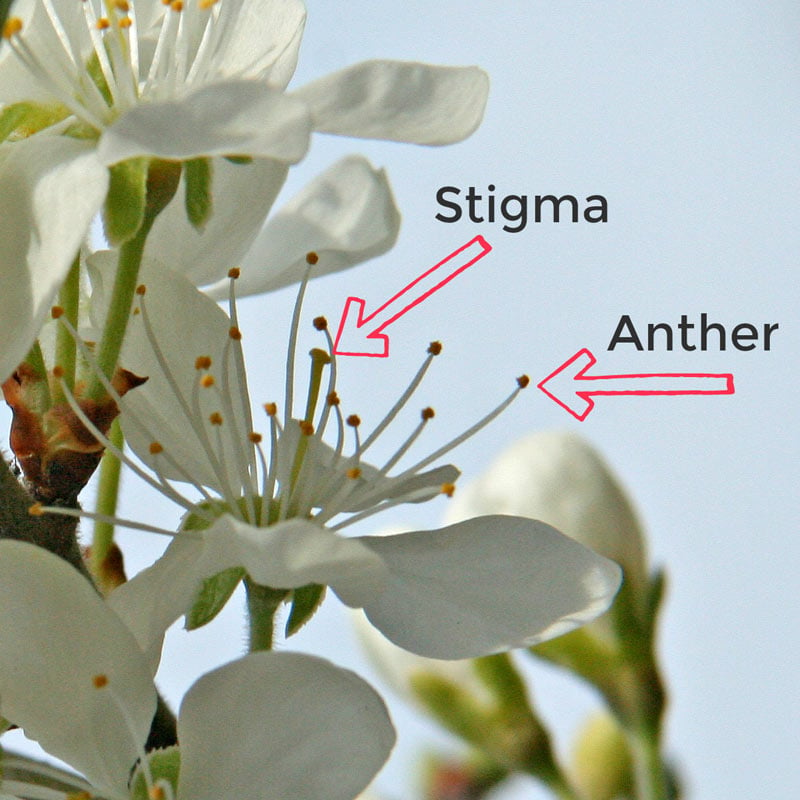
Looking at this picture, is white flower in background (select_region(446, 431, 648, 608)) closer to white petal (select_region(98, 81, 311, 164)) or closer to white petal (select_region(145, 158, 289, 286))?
white petal (select_region(145, 158, 289, 286))

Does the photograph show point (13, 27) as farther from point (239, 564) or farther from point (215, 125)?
point (239, 564)

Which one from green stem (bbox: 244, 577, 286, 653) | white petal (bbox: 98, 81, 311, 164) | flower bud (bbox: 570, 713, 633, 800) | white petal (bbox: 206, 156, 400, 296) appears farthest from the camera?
flower bud (bbox: 570, 713, 633, 800)

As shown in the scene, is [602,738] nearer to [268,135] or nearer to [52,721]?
[52,721]

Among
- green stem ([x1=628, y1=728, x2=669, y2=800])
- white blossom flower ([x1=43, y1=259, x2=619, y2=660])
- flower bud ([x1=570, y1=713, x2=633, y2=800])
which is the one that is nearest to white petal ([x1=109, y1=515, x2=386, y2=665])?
white blossom flower ([x1=43, y1=259, x2=619, y2=660])

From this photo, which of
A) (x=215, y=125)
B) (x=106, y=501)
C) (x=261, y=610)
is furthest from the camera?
(x=106, y=501)

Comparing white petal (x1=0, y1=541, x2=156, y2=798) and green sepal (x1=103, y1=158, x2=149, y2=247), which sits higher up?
green sepal (x1=103, y1=158, x2=149, y2=247)

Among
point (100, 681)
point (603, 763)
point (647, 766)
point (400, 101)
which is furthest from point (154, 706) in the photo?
point (603, 763)
